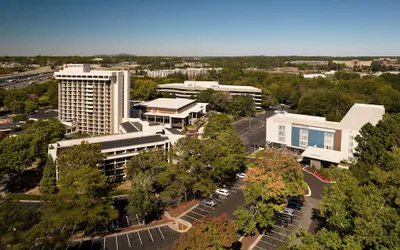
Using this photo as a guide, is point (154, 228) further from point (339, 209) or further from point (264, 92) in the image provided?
point (264, 92)

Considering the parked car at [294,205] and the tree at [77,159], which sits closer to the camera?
the tree at [77,159]

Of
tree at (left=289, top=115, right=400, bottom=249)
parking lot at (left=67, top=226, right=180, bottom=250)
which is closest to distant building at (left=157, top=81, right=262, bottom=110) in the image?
tree at (left=289, top=115, right=400, bottom=249)

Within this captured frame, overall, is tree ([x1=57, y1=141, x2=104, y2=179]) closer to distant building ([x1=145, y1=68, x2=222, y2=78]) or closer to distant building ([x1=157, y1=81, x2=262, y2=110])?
distant building ([x1=157, y1=81, x2=262, y2=110])

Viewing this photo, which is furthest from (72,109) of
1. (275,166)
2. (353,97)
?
(353,97)

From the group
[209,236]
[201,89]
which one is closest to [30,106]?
[201,89]

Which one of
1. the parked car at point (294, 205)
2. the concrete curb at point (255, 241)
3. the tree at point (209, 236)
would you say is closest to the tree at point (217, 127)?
the parked car at point (294, 205)

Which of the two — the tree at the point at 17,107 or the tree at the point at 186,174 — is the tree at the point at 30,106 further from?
the tree at the point at 186,174
